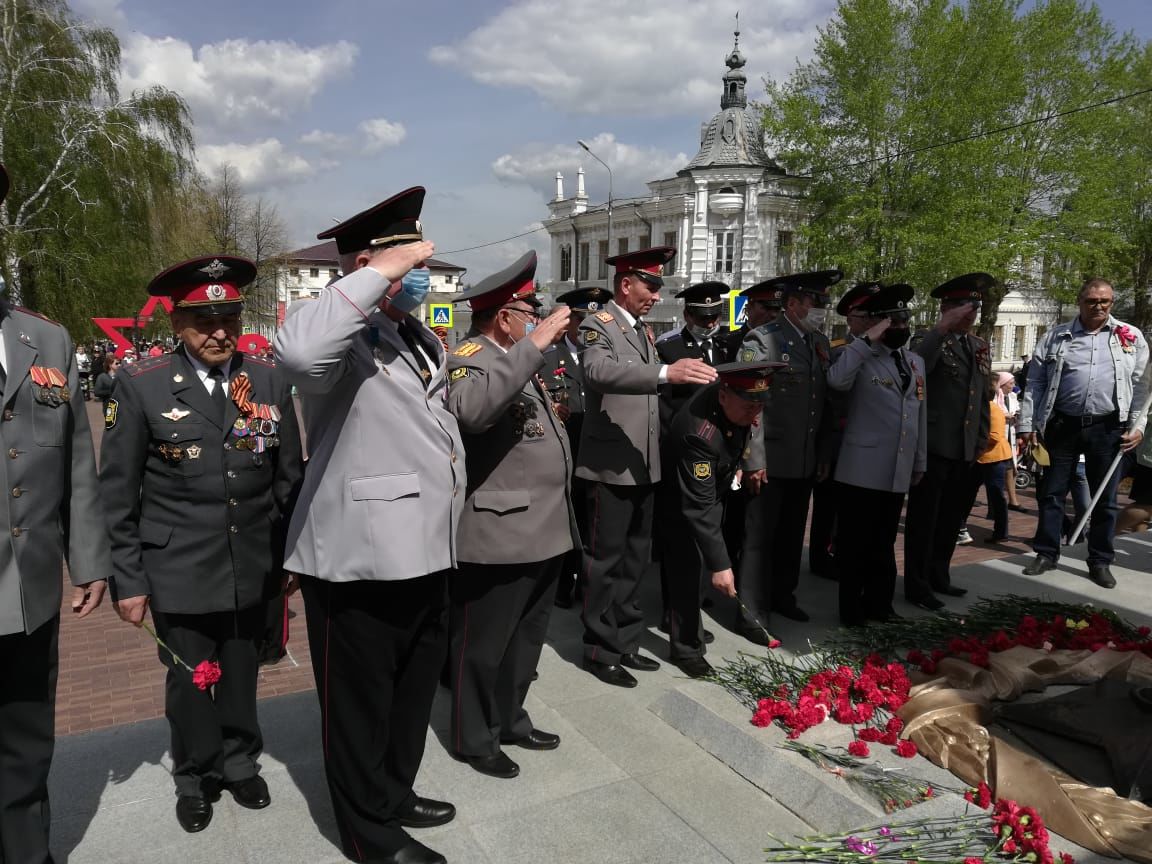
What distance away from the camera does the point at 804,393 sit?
5184mm

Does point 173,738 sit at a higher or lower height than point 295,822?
higher

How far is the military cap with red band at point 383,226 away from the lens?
95.2 inches

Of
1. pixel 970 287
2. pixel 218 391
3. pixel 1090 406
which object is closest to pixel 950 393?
pixel 970 287

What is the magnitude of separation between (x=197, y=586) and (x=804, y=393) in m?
3.61

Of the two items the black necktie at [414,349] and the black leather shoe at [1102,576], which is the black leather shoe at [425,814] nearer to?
the black necktie at [414,349]

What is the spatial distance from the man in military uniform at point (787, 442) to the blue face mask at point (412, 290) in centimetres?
272

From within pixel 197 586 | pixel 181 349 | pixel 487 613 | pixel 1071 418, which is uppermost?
pixel 181 349

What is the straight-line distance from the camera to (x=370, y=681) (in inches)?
106

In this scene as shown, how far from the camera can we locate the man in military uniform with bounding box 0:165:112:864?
2.40 meters

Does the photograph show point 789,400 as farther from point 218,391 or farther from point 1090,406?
point 218,391

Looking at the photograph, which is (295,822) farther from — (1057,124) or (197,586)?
(1057,124)

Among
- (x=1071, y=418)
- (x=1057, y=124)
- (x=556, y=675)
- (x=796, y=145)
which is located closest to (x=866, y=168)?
(x=796, y=145)

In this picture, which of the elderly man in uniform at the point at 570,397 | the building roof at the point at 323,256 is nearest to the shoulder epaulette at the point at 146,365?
the elderly man in uniform at the point at 570,397

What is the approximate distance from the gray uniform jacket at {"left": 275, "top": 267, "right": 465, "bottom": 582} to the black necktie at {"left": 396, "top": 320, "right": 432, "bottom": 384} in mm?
61
